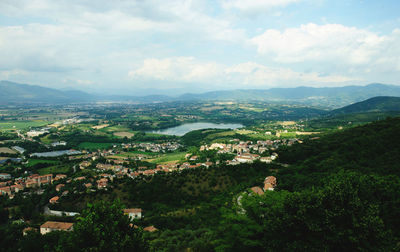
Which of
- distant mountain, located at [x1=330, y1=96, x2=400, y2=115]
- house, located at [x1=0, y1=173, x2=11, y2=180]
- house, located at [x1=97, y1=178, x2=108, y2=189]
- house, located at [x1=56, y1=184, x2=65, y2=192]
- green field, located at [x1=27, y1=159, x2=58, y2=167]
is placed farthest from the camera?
distant mountain, located at [x1=330, y1=96, x2=400, y2=115]

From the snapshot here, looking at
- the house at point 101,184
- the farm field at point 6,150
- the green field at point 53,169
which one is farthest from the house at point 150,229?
the farm field at point 6,150

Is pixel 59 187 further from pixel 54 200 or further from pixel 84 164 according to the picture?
pixel 84 164

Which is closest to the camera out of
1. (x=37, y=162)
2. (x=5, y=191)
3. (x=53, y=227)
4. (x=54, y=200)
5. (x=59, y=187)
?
(x=53, y=227)

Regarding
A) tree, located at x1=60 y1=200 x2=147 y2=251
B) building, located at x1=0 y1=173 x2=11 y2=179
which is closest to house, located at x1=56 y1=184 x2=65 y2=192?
building, located at x1=0 y1=173 x2=11 y2=179

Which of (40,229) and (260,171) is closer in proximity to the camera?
(40,229)

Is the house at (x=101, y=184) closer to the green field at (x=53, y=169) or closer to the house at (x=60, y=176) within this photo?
the house at (x=60, y=176)

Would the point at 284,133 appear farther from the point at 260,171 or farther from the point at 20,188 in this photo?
the point at 20,188

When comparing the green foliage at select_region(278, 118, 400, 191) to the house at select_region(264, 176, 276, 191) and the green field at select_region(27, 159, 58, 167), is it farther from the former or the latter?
the green field at select_region(27, 159, 58, 167)

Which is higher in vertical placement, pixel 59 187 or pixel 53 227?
pixel 53 227

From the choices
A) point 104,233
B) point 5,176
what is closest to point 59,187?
point 5,176

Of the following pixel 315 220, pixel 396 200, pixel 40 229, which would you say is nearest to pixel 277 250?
pixel 315 220

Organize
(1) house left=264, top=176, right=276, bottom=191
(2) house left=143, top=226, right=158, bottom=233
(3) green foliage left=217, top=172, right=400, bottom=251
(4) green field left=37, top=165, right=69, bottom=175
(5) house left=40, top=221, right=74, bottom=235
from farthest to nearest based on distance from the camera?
(4) green field left=37, top=165, right=69, bottom=175, (1) house left=264, top=176, right=276, bottom=191, (5) house left=40, top=221, right=74, bottom=235, (2) house left=143, top=226, right=158, bottom=233, (3) green foliage left=217, top=172, right=400, bottom=251
